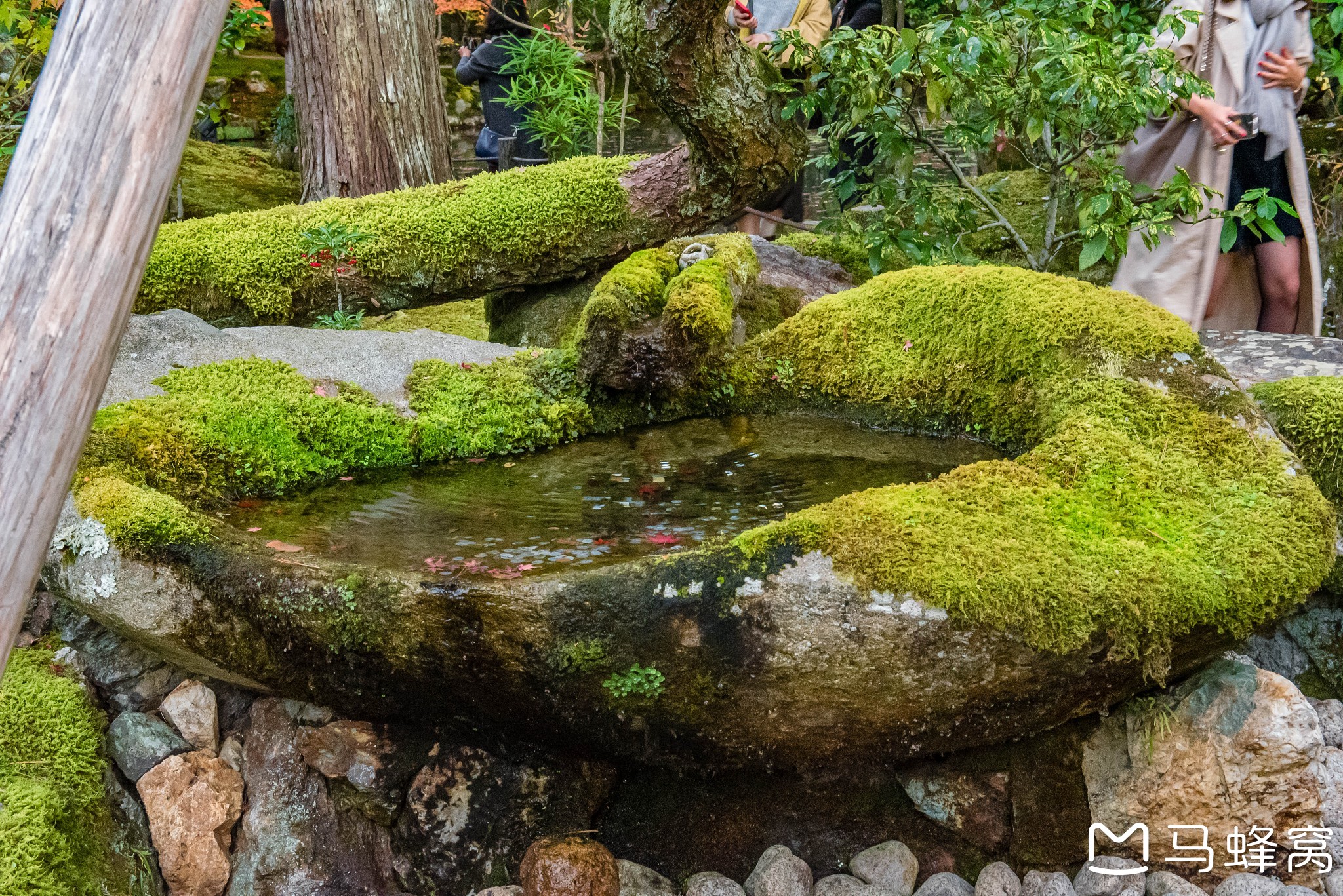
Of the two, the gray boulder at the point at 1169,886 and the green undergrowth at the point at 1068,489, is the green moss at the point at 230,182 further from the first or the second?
the gray boulder at the point at 1169,886

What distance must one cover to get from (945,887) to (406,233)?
3.81 metres

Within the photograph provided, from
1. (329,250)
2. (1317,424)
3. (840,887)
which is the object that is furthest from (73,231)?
(1317,424)

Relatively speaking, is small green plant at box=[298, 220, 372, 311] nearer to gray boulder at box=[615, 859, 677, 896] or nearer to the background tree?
the background tree

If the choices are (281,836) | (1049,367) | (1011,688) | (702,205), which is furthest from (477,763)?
(702,205)

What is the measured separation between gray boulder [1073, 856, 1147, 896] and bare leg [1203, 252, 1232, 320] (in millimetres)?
2592

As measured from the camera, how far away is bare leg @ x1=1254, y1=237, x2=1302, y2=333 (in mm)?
4355

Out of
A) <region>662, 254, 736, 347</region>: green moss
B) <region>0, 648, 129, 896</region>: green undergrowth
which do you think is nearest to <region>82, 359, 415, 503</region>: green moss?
<region>0, 648, 129, 896</region>: green undergrowth

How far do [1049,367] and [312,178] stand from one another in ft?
14.0

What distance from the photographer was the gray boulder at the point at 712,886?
2723 millimetres

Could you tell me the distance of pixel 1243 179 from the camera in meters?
4.29

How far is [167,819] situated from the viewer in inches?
113

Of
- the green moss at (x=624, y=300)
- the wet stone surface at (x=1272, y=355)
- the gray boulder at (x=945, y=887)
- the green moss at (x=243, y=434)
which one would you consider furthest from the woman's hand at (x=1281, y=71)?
the green moss at (x=243, y=434)

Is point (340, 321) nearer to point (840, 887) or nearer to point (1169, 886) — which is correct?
point (840, 887)

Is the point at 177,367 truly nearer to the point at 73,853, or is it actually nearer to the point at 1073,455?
the point at 73,853
